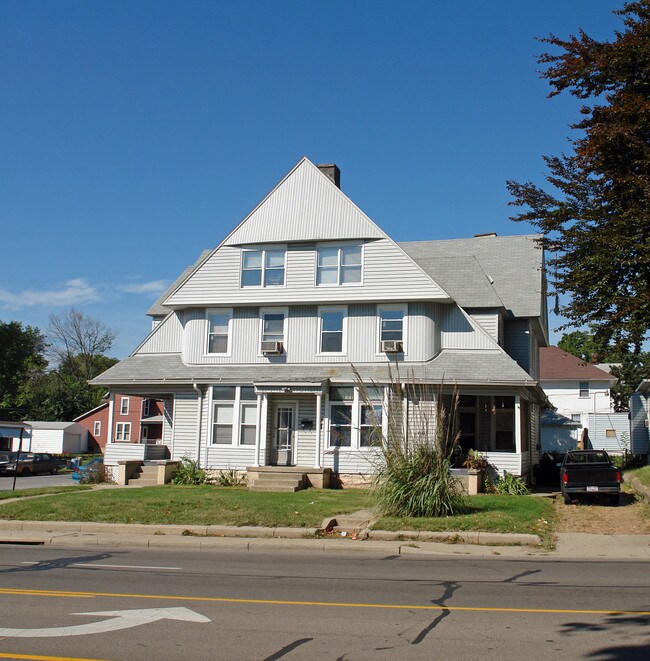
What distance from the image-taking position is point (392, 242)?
1036 inches

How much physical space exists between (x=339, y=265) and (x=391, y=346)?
11.5ft

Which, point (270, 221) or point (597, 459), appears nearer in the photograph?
point (597, 459)

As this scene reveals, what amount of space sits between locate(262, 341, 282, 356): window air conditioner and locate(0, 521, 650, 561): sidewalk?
10891mm

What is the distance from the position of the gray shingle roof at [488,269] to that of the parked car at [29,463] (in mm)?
25556

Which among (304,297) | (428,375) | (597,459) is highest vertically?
(304,297)

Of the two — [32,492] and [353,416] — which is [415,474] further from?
[32,492]

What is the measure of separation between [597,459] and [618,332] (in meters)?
3.56

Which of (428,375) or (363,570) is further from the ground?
(428,375)

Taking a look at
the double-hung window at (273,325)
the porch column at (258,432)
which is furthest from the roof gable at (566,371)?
the porch column at (258,432)

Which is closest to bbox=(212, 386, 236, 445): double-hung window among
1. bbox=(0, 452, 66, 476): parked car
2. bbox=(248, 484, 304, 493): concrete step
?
bbox=(248, 484, 304, 493): concrete step

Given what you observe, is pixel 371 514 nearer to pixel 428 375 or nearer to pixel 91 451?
pixel 428 375

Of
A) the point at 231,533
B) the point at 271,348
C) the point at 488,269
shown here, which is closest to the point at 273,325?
the point at 271,348

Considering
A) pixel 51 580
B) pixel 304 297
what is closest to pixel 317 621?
pixel 51 580

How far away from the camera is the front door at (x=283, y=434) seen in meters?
26.3
